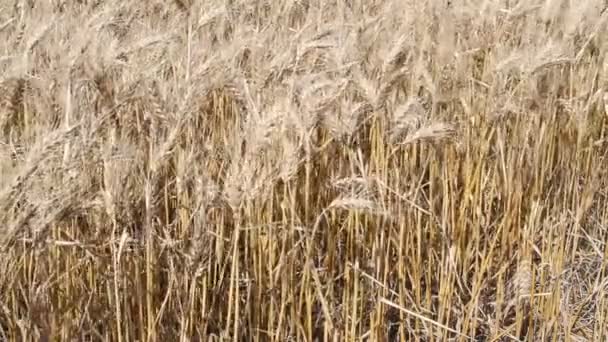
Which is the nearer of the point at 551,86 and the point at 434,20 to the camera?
the point at 551,86

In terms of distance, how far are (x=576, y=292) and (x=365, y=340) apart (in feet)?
1.74

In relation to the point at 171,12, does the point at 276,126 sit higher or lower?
lower

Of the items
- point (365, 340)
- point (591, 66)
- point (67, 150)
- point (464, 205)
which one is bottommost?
point (365, 340)

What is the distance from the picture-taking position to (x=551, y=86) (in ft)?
5.36

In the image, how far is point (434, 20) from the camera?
1.84m

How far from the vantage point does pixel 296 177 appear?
128cm

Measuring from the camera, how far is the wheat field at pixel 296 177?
113cm

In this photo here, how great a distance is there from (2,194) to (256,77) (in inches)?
23.3

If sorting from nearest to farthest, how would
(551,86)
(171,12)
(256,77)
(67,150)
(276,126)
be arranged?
(67,150)
(276,126)
(256,77)
(551,86)
(171,12)

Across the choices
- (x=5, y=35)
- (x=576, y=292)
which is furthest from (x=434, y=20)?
(x=5, y=35)

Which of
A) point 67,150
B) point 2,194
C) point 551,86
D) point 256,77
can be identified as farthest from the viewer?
point 551,86

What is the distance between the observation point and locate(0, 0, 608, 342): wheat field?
1127 mm

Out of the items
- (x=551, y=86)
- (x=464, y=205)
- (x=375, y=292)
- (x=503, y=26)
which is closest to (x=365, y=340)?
(x=375, y=292)

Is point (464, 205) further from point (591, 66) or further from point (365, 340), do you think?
point (591, 66)
